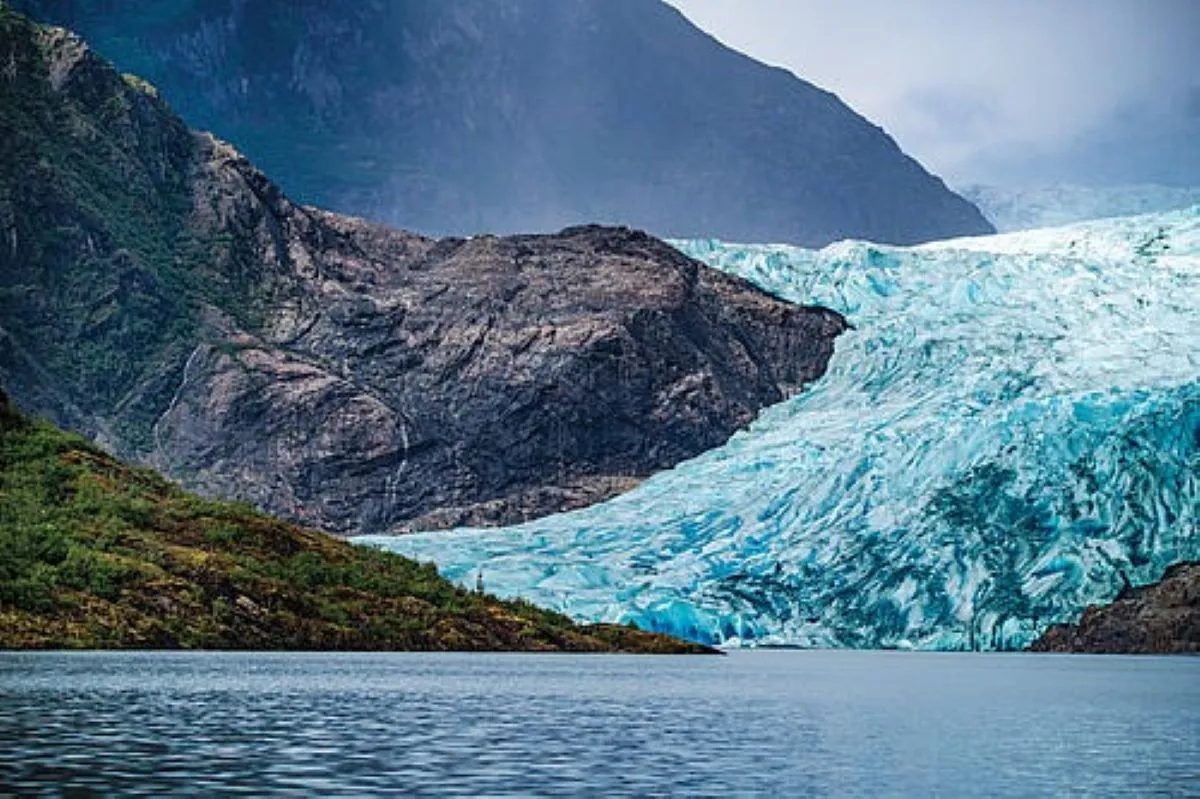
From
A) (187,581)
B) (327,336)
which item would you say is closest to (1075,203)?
(327,336)

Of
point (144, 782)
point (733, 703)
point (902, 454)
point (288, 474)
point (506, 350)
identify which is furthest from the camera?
point (506, 350)

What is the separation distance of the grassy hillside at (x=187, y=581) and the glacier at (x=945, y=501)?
778 centimetres

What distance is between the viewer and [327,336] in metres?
110

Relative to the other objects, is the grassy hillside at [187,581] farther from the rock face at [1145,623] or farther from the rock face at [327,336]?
the rock face at [327,336]

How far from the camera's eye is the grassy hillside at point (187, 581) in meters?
54.1

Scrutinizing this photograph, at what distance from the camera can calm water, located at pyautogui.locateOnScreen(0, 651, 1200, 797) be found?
2030 cm

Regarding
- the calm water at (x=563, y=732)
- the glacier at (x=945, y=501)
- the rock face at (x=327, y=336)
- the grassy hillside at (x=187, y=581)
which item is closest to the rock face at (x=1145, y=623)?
the glacier at (x=945, y=501)

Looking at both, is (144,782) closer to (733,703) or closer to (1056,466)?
(733,703)

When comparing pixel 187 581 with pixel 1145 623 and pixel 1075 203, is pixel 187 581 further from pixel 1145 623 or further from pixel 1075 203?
pixel 1075 203

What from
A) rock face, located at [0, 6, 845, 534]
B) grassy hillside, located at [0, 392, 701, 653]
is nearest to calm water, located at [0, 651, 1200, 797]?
grassy hillside, located at [0, 392, 701, 653]

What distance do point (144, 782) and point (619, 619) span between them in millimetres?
58465

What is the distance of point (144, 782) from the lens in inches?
738

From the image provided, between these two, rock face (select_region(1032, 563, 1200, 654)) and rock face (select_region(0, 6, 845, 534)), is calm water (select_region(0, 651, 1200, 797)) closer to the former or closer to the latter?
rock face (select_region(1032, 563, 1200, 654))

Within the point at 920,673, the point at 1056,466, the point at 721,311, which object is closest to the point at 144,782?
the point at 920,673
